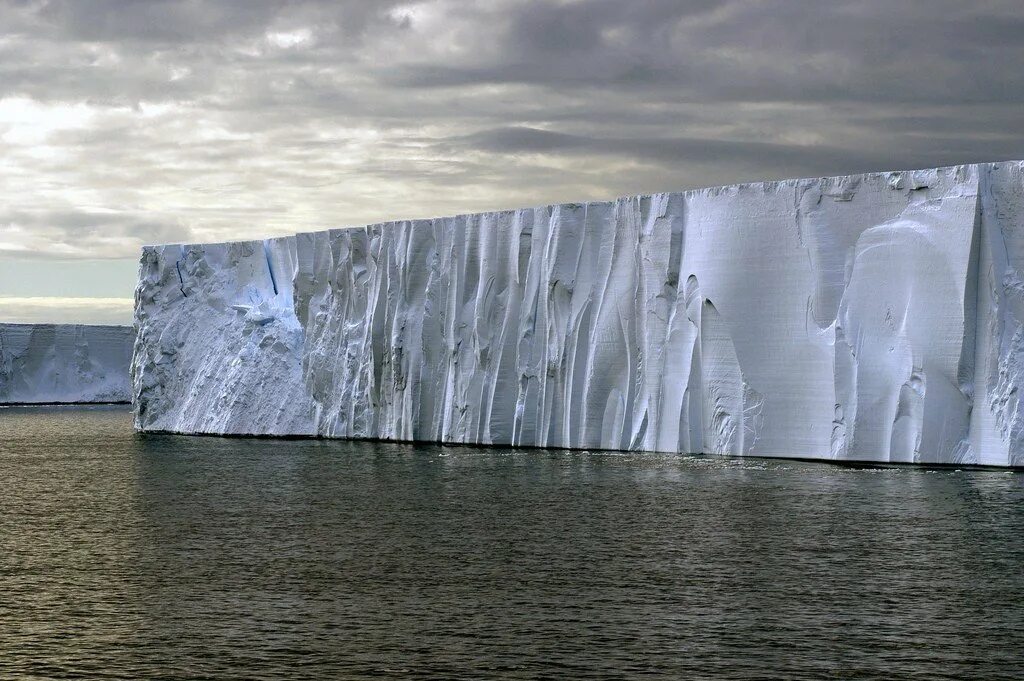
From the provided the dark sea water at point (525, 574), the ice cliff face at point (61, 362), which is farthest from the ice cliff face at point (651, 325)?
the ice cliff face at point (61, 362)

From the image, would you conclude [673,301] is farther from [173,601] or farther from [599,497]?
[173,601]

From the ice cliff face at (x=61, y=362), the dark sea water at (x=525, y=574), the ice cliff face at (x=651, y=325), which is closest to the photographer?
the dark sea water at (x=525, y=574)

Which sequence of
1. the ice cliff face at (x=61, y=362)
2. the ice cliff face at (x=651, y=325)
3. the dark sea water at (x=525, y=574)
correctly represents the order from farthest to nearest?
the ice cliff face at (x=61, y=362), the ice cliff face at (x=651, y=325), the dark sea water at (x=525, y=574)

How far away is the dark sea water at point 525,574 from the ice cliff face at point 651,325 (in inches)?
36.6

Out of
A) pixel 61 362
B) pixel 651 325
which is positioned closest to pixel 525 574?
pixel 651 325

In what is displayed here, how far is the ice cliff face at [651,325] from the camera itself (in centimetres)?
1673

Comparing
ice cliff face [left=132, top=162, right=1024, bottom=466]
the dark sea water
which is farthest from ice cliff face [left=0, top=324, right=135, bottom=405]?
the dark sea water

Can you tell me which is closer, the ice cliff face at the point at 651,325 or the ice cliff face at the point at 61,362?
the ice cliff face at the point at 651,325

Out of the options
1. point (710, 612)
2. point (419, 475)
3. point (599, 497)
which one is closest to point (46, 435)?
point (419, 475)

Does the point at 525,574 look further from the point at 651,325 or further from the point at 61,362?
the point at 61,362

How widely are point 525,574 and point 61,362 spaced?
41209 mm

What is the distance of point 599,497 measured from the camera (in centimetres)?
1537

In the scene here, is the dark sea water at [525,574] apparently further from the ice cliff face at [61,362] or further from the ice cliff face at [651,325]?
the ice cliff face at [61,362]

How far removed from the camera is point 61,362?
48.3 metres
